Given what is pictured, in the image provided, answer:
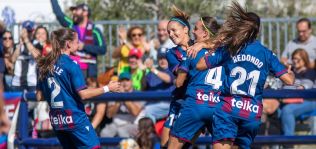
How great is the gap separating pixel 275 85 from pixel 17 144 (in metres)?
3.89

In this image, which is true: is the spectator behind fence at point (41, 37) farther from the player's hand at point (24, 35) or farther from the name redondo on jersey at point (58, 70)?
the name redondo on jersey at point (58, 70)

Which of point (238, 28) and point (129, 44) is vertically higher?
point (238, 28)

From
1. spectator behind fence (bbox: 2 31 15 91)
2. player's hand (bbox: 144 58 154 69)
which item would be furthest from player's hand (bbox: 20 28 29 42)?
player's hand (bbox: 144 58 154 69)

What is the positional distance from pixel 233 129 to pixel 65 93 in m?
1.92

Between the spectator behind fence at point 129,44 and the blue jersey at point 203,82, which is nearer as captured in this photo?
the blue jersey at point 203,82

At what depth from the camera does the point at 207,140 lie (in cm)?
1138

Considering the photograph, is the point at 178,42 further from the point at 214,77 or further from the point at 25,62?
the point at 25,62

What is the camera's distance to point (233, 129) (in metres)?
8.85

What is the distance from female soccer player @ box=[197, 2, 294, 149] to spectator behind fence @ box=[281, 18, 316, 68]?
15.5 feet

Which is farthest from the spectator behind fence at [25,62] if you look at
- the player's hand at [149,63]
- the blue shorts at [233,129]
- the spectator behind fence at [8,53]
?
the blue shorts at [233,129]

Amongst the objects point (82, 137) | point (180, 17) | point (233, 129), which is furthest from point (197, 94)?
point (82, 137)

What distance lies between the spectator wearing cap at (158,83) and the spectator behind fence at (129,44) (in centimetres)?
45

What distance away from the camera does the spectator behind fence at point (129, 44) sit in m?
13.8

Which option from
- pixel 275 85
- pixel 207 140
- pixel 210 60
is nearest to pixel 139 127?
pixel 207 140
